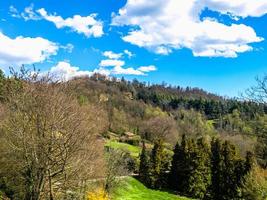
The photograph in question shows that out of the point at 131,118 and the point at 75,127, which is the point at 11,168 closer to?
the point at 75,127

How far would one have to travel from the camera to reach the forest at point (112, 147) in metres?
19.6

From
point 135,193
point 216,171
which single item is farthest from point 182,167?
point 135,193

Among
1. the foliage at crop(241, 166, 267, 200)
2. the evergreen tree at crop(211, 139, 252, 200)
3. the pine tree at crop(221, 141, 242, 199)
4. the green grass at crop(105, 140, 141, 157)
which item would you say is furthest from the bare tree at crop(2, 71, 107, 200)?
the green grass at crop(105, 140, 141, 157)

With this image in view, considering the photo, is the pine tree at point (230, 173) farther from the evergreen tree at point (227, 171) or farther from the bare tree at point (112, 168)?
the bare tree at point (112, 168)

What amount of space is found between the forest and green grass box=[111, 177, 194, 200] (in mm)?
606

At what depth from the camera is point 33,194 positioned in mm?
20219

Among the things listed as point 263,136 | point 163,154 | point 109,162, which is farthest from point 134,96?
point 263,136

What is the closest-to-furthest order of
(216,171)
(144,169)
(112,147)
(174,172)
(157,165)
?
(112,147)
(216,171)
(144,169)
(174,172)
(157,165)

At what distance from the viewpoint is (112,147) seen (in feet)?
222

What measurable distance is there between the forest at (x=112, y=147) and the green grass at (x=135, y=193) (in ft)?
1.99

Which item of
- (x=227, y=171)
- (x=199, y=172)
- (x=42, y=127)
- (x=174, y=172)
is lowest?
(x=174, y=172)

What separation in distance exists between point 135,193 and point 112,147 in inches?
346

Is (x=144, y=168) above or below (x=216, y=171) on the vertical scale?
below

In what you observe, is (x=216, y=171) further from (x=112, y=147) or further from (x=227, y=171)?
(x=112, y=147)
